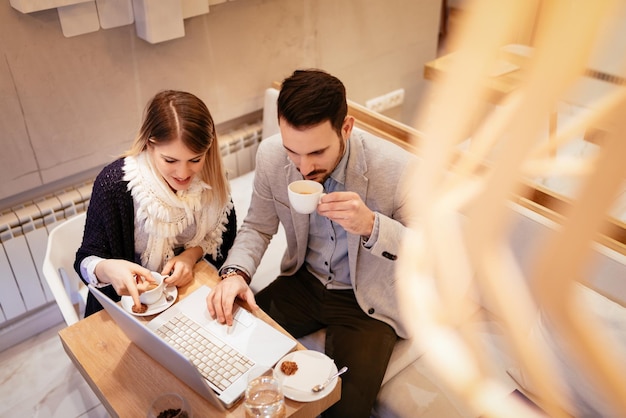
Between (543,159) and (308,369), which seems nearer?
(543,159)

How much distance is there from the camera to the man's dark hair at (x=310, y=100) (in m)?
1.44

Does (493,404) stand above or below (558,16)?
below

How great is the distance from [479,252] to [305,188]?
106 cm

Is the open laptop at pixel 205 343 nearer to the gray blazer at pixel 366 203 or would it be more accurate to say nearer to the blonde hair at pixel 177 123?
the gray blazer at pixel 366 203

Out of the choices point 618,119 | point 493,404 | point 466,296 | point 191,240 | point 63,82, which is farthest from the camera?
point 63,82

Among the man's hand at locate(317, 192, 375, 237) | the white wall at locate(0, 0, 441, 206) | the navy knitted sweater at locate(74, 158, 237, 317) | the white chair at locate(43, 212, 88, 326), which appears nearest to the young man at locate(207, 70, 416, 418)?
the man's hand at locate(317, 192, 375, 237)

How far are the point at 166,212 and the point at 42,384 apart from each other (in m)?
1.18

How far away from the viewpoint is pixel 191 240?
1.77 meters

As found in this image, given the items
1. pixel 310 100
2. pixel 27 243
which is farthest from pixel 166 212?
pixel 27 243

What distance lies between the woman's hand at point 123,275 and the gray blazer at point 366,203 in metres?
0.28

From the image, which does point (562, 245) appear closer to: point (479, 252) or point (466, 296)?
point (479, 252)

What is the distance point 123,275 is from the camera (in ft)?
4.87

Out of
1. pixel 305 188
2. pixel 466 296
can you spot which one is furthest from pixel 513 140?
pixel 466 296

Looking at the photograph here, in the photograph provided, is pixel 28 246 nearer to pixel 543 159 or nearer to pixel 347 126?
pixel 347 126
